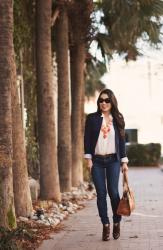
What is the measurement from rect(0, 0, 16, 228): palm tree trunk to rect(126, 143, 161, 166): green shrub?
82.8 ft

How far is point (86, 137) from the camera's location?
8156 millimetres

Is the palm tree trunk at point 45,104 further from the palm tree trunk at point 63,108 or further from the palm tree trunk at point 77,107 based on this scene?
the palm tree trunk at point 77,107

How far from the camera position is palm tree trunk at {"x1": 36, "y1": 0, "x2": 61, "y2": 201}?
42.2 ft

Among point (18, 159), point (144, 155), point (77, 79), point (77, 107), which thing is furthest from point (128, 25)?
point (144, 155)

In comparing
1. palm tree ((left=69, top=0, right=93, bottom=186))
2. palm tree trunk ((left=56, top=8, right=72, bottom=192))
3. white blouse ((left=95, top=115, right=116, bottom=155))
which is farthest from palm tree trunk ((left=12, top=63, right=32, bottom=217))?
palm tree ((left=69, top=0, right=93, bottom=186))

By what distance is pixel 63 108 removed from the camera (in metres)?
15.4

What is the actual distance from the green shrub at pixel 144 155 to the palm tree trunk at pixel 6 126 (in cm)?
2523

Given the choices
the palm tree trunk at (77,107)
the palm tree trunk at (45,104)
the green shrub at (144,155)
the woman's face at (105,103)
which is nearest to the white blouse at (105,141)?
the woman's face at (105,103)

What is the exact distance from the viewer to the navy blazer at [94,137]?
320 inches

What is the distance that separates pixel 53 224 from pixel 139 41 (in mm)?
10285

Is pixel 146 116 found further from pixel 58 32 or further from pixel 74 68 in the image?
pixel 58 32

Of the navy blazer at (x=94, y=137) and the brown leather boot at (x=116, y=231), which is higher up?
the navy blazer at (x=94, y=137)

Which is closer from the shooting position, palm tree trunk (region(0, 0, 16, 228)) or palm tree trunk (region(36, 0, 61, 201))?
palm tree trunk (region(0, 0, 16, 228))

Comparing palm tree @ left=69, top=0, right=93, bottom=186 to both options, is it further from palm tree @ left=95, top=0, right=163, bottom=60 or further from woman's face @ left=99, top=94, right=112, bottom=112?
woman's face @ left=99, top=94, right=112, bottom=112
